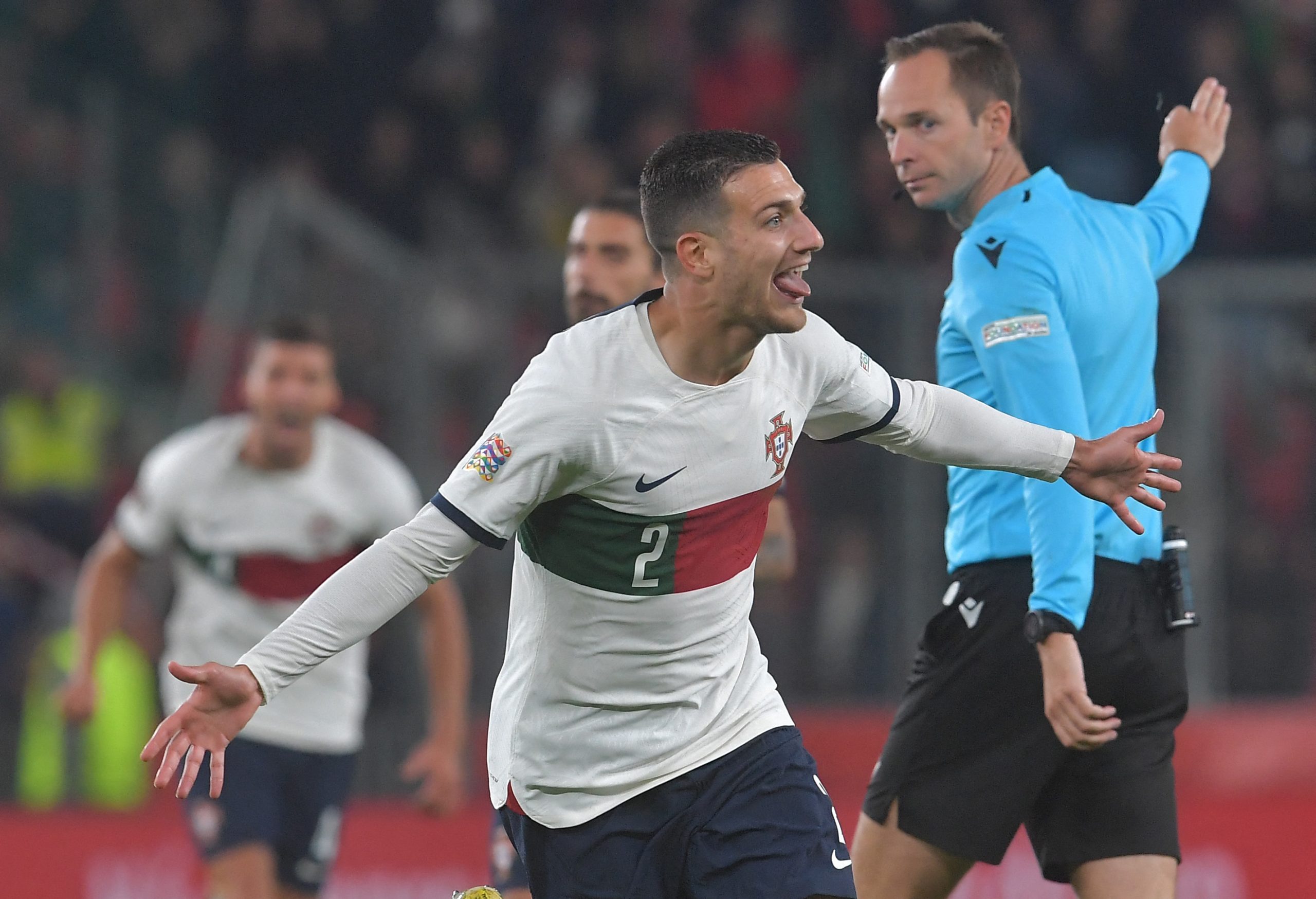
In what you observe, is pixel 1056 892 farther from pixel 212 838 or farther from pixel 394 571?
pixel 394 571

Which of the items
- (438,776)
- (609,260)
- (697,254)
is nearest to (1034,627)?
(697,254)

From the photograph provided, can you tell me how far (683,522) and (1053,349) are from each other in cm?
93

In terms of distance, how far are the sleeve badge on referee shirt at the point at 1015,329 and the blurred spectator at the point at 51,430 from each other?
7672mm

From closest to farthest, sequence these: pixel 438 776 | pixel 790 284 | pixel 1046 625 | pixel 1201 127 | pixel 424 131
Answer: pixel 790 284
pixel 1046 625
pixel 1201 127
pixel 438 776
pixel 424 131

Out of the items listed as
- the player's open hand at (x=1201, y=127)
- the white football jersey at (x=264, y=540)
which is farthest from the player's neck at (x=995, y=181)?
the white football jersey at (x=264, y=540)

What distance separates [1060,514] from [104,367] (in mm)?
8210

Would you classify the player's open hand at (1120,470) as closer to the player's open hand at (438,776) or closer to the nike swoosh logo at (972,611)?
the nike swoosh logo at (972,611)

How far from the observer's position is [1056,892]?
23.2 ft

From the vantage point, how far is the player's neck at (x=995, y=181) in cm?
439

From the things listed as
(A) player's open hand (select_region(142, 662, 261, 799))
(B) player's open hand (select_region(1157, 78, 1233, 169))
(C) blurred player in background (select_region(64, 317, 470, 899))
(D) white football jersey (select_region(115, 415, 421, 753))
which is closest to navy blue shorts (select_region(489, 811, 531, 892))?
(C) blurred player in background (select_region(64, 317, 470, 899))

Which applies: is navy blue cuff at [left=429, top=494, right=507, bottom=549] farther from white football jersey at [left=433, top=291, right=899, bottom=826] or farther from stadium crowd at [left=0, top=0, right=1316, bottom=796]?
stadium crowd at [left=0, top=0, right=1316, bottom=796]

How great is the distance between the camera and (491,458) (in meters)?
3.50

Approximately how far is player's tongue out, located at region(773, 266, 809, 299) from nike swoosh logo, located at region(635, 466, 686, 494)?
1.34ft

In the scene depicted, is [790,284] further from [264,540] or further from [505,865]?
[264,540]
